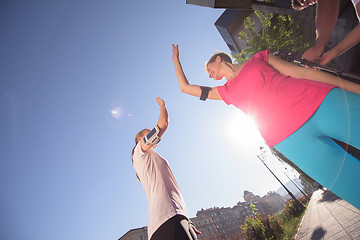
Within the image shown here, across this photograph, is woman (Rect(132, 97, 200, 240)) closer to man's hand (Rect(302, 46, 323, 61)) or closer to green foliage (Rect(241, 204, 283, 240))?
man's hand (Rect(302, 46, 323, 61))

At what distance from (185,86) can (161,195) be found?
161cm

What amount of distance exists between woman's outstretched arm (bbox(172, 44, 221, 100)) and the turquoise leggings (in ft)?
3.85

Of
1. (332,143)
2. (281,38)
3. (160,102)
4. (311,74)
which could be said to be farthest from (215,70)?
(281,38)

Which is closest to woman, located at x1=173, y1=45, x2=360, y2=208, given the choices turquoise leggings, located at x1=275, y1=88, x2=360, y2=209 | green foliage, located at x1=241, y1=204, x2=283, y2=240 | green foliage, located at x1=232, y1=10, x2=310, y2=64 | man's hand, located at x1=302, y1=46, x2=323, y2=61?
turquoise leggings, located at x1=275, y1=88, x2=360, y2=209

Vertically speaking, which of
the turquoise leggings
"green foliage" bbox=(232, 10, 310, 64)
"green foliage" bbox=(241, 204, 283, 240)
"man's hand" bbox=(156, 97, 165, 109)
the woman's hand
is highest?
"green foliage" bbox=(232, 10, 310, 64)

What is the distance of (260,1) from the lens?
10844 millimetres

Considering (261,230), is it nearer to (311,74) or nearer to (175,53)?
(311,74)

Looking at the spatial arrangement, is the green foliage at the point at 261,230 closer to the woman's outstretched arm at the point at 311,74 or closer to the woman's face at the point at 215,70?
the woman's face at the point at 215,70

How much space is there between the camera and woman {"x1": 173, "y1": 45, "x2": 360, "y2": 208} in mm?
1010

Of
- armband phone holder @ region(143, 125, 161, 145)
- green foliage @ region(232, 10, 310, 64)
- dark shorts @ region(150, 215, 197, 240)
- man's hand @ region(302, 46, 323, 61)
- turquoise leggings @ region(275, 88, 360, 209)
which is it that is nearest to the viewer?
turquoise leggings @ region(275, 88, 360, 209)

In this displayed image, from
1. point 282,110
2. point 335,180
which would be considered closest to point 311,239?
point 335,180

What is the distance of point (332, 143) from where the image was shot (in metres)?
1.12

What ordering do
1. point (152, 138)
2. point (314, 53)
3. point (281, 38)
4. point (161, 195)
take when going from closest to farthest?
point (314, 53)
point (161, 195)
point (152, 138)
point (281, 38)

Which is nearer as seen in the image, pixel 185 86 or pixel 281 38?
pixel 185 86
